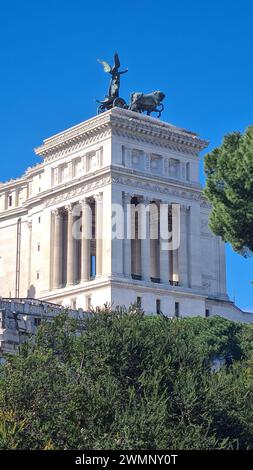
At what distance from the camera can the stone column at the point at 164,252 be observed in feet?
258

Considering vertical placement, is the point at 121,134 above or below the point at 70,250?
above

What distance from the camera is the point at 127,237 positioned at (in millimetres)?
76375

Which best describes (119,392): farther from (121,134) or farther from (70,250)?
(70,250)

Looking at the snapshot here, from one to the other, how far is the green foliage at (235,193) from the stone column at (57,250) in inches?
1269

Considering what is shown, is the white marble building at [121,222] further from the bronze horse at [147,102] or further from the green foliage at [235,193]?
the green foliage at [235,193]

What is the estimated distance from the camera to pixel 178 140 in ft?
266

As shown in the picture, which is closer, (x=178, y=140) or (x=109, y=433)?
(x=109, y=433)

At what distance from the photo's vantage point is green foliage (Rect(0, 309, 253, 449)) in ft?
118

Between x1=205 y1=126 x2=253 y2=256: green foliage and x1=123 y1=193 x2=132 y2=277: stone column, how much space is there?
26543mm

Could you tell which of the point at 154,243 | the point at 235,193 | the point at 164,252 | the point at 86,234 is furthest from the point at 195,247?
the point at 235,193

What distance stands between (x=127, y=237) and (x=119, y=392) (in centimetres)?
3743

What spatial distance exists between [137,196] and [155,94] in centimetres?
954
